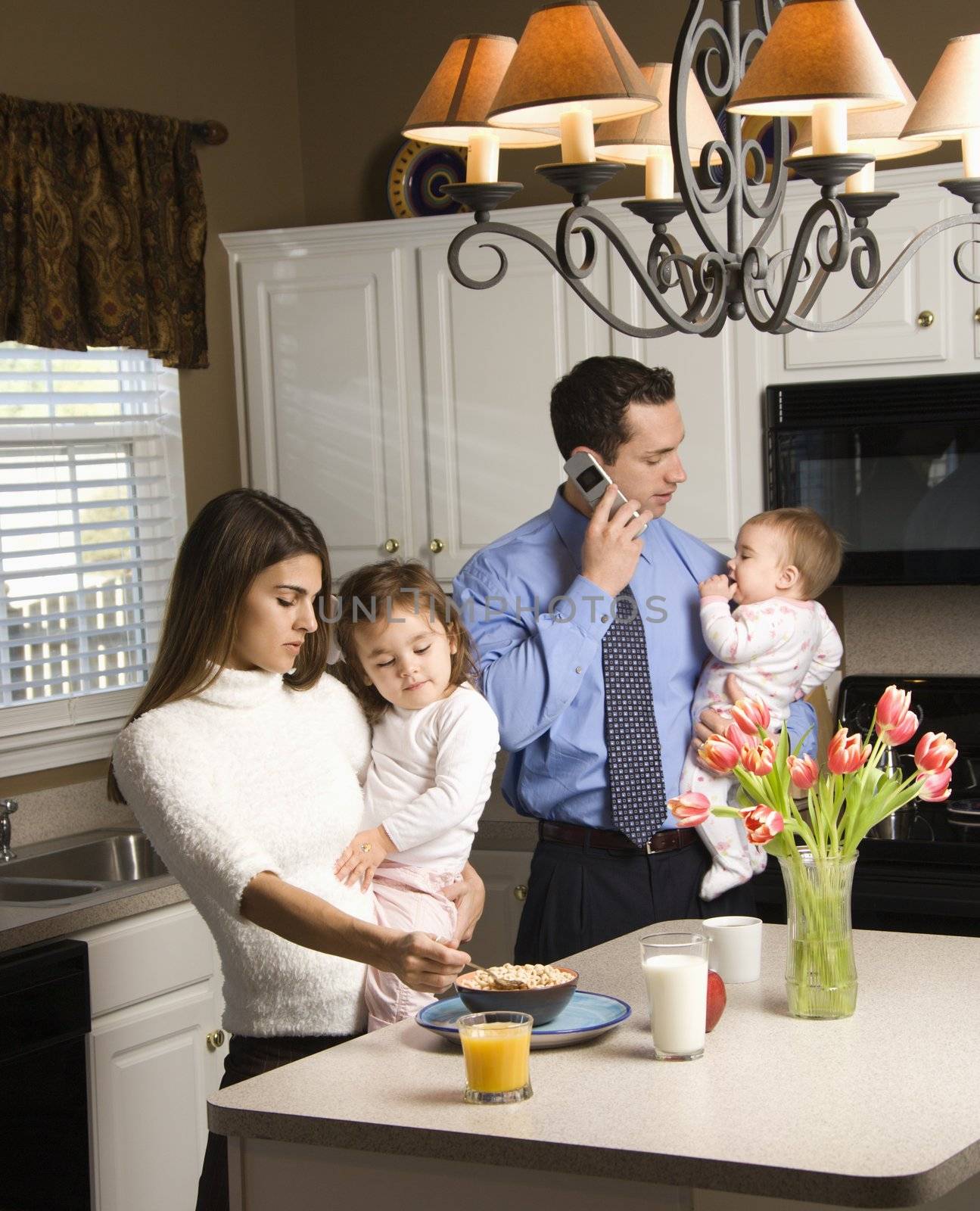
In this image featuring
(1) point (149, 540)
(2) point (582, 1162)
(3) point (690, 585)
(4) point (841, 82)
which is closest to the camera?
(2) point (582, 1162)

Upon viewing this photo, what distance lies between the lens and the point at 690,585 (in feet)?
9.17

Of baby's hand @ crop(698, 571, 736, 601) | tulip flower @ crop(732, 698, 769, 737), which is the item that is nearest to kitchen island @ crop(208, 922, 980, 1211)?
tulip flower @ crop(732, 698, 769, 737)

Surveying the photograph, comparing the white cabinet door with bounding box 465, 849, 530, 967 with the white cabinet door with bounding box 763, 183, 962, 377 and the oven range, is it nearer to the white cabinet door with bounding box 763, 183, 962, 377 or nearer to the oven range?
the oven range

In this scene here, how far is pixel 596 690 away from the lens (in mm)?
2617

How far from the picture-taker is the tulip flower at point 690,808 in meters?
1.83

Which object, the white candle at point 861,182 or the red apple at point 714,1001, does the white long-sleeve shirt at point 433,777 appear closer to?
the red apple at point 714,1001

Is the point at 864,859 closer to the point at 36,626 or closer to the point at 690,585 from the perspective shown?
the point at 690,585

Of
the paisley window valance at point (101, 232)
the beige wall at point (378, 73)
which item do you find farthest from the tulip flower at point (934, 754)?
the beige wall at point (378, 73)

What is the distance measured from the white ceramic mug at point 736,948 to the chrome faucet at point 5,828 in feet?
5.74

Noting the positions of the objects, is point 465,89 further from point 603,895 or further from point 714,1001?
point 603,895

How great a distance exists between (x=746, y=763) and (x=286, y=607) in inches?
24.4

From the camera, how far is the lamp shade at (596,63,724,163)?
6.86 ft

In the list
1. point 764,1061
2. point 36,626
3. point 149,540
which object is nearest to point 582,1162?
point 764,1061

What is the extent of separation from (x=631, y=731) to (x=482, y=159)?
1085mm
